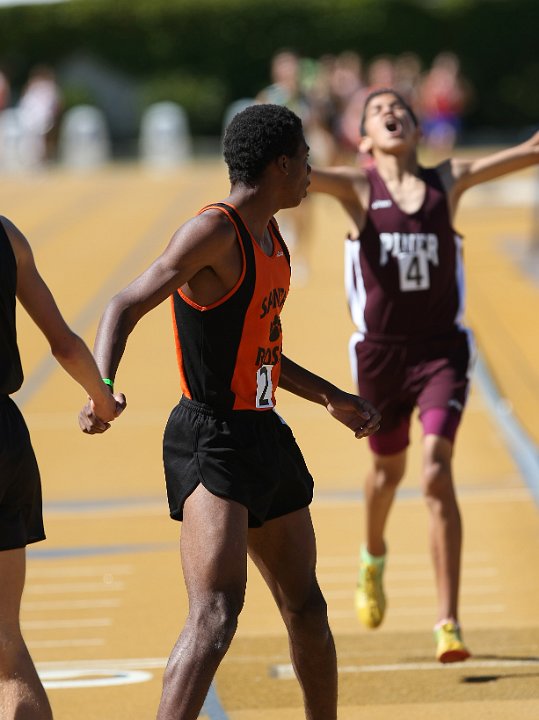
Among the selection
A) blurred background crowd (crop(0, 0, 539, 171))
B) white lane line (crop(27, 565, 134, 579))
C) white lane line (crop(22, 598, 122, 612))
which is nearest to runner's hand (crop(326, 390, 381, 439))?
white lane line (crop(22, 598, 122, 612))

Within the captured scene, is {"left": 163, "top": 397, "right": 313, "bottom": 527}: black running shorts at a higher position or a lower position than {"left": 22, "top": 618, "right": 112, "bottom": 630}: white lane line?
higher

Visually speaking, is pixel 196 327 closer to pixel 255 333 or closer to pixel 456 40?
pixel 255 333

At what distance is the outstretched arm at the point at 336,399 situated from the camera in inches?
197

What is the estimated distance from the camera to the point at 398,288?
21.4ft

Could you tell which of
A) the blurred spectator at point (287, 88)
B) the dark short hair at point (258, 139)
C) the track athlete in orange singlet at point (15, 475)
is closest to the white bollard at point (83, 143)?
the blurred spectator at point (287, 88)

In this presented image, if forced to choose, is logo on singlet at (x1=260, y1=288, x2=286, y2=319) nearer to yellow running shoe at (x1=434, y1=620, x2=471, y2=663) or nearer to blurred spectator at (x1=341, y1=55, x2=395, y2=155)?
yellow running shoe at (x1=434, y1=620, x2=471, y2=663)

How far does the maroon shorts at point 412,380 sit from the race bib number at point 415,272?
0.24 meters

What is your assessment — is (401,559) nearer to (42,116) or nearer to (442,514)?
(442,514)

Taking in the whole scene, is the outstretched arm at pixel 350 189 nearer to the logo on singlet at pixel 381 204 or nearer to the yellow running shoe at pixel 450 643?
the logo on singlet at pixel 381 204

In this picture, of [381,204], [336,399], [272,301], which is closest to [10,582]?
[272,301]

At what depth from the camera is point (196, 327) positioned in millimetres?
4527

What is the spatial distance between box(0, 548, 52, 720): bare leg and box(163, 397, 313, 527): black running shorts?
1.76 ft

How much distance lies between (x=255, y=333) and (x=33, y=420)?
6846 mm

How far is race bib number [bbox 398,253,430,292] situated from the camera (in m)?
6.49
